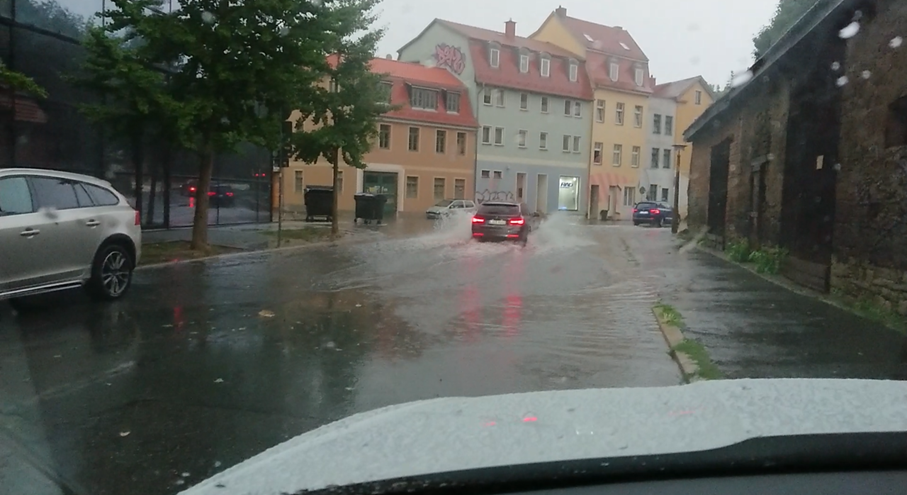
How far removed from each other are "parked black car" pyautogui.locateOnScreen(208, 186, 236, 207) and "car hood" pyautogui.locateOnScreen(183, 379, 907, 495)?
2455 cm

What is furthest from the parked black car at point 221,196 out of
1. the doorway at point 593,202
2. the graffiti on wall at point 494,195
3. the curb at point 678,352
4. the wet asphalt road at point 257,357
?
the doorway at point 593,202

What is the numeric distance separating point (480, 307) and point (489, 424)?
31.0 ft

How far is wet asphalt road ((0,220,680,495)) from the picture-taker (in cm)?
529

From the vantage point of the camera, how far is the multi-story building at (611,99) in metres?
59.0

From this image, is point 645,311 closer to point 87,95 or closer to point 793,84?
point 793,84

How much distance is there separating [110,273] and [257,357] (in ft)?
13.6

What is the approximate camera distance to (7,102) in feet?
55.4

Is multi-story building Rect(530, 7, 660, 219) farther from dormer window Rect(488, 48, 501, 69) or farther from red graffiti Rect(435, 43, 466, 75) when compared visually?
red graffiti Rect(435, 43, 466, 75)

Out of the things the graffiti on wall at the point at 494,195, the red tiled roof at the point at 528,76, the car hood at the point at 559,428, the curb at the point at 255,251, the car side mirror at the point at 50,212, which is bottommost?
the curb at the point at 255,251

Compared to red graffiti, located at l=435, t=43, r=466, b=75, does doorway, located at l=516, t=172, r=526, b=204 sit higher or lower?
lower

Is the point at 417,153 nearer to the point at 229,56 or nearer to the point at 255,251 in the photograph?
the point at 255,251

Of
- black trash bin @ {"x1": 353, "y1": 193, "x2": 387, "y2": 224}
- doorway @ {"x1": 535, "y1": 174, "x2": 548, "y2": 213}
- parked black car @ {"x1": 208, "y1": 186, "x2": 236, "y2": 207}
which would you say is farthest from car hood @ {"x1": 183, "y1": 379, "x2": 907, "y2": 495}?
doorway @ {"x1": 535, "y1": 174, "x2": 548, "y2": 213}

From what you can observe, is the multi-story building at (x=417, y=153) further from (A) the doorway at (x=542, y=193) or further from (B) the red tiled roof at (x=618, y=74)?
(B) the red tiled roof at (x=618, y=74)

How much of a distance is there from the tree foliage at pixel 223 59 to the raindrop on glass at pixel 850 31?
9.58m
